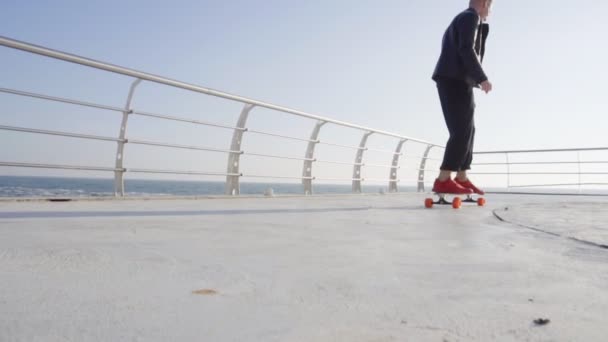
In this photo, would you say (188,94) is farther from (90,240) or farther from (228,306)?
(228,306)

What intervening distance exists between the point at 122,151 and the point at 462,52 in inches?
89.2

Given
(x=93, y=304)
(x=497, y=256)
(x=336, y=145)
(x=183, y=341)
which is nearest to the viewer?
(x=183, y=341)

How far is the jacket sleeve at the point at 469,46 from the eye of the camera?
2.59m

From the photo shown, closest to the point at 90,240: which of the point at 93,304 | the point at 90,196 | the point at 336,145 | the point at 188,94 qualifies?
the point at 93,304

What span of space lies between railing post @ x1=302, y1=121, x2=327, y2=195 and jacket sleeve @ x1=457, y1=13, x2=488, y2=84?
5.71ft

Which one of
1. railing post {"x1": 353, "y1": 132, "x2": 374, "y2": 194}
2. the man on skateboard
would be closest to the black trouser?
the man on skateboard

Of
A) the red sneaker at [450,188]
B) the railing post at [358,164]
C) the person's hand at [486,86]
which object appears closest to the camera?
the person's hand at [486,86]

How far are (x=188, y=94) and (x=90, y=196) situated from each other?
1.08 meters

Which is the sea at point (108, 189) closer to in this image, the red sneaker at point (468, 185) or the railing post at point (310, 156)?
the railing post at point (310, 156)

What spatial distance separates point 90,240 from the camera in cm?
107

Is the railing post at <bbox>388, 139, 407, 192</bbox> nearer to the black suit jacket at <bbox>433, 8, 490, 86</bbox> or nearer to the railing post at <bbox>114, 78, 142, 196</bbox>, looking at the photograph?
the black suit jacket at <bbox>433, 8, 490, 86</bbox>

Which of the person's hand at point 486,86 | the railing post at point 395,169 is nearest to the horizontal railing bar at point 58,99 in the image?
the person's hand at point 486,86

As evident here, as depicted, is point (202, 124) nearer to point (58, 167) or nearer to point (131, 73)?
point (131, 73)

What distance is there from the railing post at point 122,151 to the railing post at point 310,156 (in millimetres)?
1838
